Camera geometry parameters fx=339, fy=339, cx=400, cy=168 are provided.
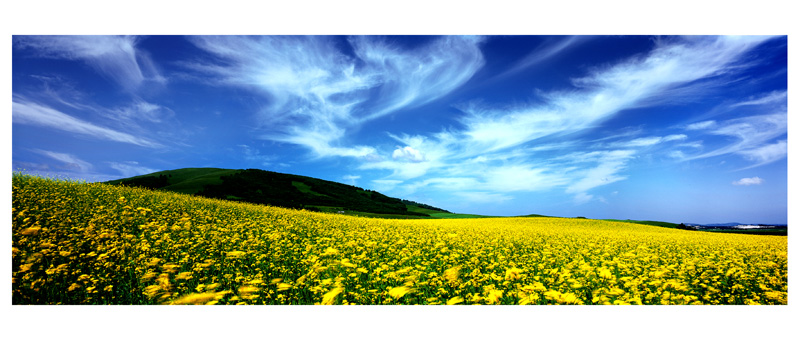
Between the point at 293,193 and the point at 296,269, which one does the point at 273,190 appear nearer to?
the point at 293,193

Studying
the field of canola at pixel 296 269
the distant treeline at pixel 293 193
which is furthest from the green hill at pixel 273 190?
the field of canola at pixel 296 269

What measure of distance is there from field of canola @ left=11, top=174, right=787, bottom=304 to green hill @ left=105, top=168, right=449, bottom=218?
6.02 m

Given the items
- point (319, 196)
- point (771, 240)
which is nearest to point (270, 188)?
point (319, 196)

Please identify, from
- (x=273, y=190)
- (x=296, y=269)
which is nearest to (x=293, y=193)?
(x=273, y=190)

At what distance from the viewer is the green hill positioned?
13.8 m

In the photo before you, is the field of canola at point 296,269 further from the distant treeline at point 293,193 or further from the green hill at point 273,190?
the distant treeline at point 293,193

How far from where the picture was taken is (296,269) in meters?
4.43

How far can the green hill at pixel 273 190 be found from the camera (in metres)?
13.8

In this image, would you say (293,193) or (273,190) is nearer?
(273,190)

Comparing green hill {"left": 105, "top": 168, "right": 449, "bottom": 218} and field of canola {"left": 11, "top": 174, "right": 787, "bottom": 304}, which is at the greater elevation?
green hill {"left": 105, "top": 168, "right": 449, "bottom": 218}

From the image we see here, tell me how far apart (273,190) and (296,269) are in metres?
16.0

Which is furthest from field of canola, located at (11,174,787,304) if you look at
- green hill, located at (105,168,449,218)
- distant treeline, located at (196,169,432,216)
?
distant treeline, located at (196,169,432,216)

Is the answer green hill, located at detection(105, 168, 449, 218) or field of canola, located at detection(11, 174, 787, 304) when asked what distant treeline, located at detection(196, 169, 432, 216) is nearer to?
green hill, located at detection(105, 168, 449, 218)

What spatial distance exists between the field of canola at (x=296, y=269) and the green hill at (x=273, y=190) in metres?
6.02
